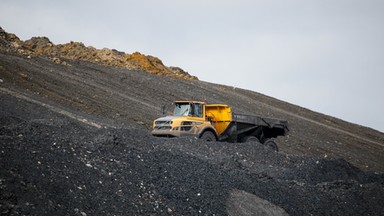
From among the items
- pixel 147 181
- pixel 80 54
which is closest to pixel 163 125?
pixel 147 181

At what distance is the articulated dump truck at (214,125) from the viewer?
47.9ft

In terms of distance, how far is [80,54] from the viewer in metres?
33.2

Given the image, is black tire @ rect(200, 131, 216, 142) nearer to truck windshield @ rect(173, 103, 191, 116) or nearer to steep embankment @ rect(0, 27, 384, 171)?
truck windshield @ rect(173, 103, 191, 116)

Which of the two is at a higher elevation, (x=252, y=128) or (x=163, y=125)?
(x=252, y=128)

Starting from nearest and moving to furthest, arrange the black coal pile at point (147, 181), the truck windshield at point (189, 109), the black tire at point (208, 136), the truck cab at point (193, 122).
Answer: the black coal pile at point (147, 181) < the truck cab at point (193, 122) < the black tire at point (208, 136) < the truck windshield at point (189, 109)

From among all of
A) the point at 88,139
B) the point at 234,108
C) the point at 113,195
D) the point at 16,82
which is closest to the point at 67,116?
the point at 16,82

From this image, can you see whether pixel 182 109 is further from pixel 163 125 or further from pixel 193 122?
pixel 163 125

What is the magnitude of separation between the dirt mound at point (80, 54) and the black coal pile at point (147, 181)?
17979 mm

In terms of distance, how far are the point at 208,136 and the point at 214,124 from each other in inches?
49.9

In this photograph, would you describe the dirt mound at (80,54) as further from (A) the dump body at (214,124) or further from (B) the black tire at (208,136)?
(B) the black tire at (208,136)

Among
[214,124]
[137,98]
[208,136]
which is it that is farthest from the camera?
[137,98]

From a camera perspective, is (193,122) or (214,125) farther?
(214,125)

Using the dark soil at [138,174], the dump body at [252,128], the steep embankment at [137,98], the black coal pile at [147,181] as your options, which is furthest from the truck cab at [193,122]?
the steep embankment at [137,98]

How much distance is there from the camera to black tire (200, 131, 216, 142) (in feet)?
48.9
